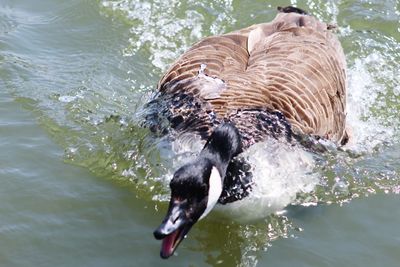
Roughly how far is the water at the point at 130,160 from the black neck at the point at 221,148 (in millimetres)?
497

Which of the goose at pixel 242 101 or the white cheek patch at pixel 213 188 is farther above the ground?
the white cheek patch at pixel 213 188

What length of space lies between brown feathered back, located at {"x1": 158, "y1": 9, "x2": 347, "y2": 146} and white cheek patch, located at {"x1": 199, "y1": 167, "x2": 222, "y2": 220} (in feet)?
3.37

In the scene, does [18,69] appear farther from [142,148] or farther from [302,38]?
[302,38]

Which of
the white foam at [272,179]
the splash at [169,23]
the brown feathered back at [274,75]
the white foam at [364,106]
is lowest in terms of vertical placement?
the white foam at [364,106]

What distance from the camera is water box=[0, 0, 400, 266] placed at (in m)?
5.06

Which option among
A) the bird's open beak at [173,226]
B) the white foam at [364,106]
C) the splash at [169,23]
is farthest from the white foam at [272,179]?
the splash at [169,23]

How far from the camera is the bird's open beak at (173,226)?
413cm

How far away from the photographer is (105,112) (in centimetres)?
682

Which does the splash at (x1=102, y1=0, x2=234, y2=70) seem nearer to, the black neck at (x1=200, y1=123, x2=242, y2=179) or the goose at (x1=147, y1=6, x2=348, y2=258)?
the goose at (x1=147, y1=6, x2=348, y2=258)

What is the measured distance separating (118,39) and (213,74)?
2.69 meters

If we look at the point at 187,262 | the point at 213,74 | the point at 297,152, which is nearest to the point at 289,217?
the point at 297,152

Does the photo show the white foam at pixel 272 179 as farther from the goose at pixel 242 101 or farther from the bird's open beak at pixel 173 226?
the bird's open beak at pixel 173 226

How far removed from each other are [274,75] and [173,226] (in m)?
2.39

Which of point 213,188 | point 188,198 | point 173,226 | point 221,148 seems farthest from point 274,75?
point 173,226
